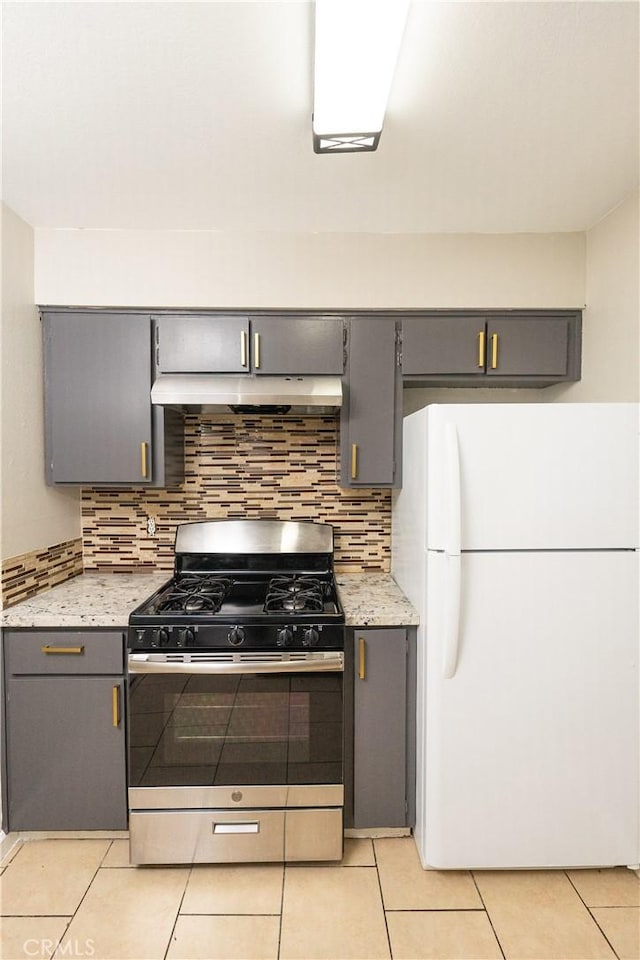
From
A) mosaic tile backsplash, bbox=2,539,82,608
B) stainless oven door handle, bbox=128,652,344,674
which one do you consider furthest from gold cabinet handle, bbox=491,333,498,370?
mosaic tile backsplash, bbox=2,539,82,608

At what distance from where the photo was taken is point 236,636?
1979 mm

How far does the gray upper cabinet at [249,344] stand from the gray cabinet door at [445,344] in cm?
33

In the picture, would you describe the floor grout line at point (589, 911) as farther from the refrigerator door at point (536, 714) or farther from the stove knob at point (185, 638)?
the stove knob at point (185, 638)

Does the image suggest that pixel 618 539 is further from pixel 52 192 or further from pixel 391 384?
pixel 52 192

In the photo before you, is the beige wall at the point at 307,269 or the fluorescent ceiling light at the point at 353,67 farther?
the beige wall at the point at 307,269

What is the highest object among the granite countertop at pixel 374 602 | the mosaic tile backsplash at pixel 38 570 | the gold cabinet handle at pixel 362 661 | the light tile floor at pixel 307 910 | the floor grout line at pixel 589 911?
the mosaic tile backsplash at pixel 38 570

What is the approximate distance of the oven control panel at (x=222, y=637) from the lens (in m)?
1.98

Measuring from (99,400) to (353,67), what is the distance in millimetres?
1746

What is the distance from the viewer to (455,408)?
1884 mm

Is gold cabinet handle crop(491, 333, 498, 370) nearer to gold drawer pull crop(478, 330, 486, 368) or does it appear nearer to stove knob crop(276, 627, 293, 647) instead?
gold drawer pull crop(478, 330, 486, 368)

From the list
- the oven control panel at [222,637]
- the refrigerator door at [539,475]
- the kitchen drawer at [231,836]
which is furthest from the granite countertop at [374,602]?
A: the kitchen drawer at [231,836]

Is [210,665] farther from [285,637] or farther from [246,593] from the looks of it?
[246,593]

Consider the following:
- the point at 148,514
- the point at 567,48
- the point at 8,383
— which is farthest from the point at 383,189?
the point at 148,514

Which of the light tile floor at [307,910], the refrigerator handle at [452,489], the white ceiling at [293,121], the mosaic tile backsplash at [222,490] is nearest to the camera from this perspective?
the white ceiling at [293,121]
